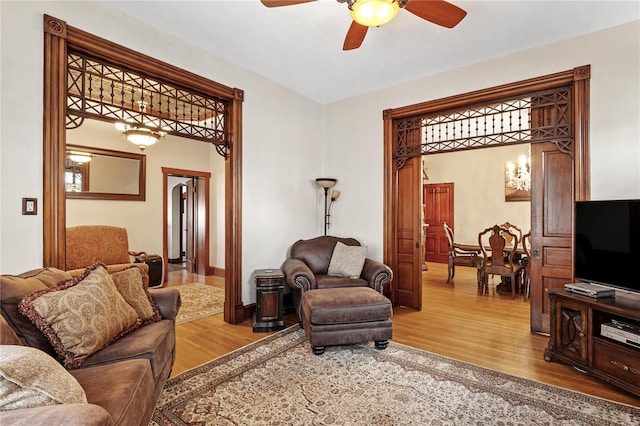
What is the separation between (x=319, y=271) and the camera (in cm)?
429

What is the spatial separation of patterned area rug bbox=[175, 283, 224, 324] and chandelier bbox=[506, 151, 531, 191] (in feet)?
22.4

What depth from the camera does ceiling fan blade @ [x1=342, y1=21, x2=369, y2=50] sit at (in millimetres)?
2512

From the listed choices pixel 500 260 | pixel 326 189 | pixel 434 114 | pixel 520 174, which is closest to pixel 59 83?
pixel 326 189

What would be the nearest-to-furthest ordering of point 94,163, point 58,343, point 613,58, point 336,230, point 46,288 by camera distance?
point 58,343 → point 46,288 → point 613,58 → point 336,230 → point 94,163

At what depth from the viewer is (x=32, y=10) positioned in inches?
92.9

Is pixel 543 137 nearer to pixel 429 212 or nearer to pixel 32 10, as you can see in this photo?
pixel 32 10

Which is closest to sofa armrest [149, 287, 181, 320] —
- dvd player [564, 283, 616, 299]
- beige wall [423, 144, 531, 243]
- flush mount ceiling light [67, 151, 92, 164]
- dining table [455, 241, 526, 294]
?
dvd player [564, 283, 616, 299]

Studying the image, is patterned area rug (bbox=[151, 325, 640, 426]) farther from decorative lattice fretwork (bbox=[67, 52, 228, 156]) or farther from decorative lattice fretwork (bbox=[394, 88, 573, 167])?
decorative lattice fretwork (bbox=[394, 88, 573, 167])

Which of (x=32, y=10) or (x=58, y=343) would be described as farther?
(x=32, y=10)

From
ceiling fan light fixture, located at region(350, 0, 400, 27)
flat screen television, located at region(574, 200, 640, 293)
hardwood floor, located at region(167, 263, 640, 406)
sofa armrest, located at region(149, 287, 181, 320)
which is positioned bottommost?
hardwood floor, located at region(167, 263, 640, 406)

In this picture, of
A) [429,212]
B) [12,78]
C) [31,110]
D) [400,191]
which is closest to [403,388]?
[400,191]

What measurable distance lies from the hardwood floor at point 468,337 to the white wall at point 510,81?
3.92ft

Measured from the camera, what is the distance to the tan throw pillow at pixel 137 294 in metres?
2.25

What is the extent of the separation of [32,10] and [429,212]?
8568 millimetres
